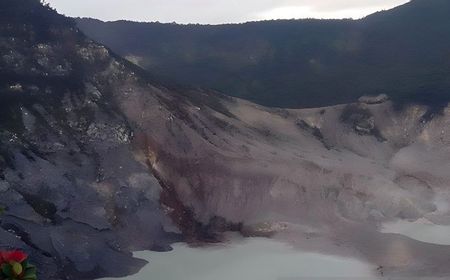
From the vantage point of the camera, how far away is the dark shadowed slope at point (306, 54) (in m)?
33.7

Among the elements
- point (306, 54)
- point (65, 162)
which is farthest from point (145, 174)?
point (306, 54)

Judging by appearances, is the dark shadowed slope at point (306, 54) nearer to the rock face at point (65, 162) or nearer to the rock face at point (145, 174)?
the rock face at point (145, 174)

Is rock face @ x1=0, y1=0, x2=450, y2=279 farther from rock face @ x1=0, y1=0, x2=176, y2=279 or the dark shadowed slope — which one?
the dark shadowed slope

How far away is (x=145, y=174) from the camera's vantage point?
17.8 m

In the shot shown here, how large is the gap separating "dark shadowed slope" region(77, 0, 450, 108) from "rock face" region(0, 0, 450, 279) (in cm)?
975

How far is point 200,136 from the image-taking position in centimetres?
2027

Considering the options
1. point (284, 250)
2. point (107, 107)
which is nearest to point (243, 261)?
point (284, 250)

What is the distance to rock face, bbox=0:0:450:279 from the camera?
15.0m

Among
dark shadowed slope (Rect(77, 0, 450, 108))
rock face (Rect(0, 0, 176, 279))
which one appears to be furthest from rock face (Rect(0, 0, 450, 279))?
dark shadowed slope (Rect(77, 0, 450, 108))

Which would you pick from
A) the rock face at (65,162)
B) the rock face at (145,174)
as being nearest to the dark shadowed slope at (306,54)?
the rock face at (145,174)

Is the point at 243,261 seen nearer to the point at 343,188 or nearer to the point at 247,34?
the point at 343,188

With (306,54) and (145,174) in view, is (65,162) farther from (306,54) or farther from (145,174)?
(306,54)

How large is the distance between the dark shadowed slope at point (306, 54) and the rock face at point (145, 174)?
32.0ft

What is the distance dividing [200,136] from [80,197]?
536 cm
